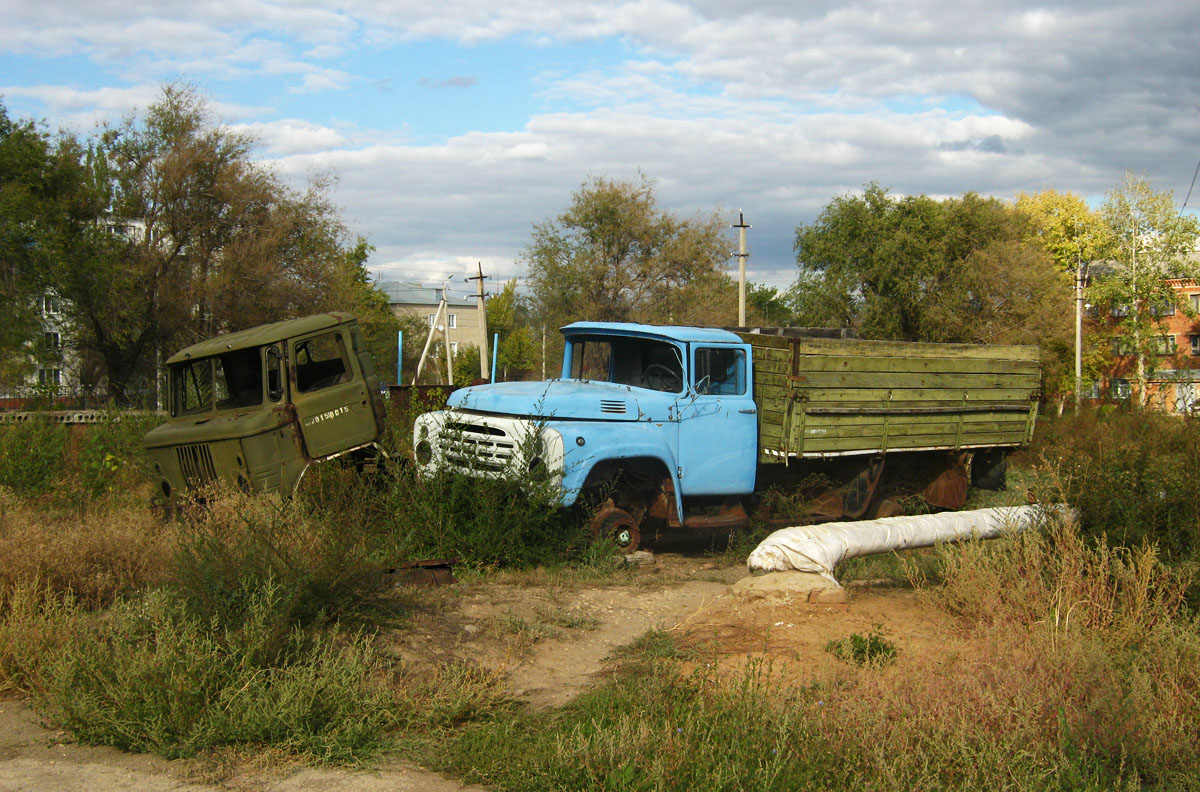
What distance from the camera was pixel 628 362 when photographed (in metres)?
9.81

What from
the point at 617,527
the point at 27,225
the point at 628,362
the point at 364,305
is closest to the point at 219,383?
the point at 628,362

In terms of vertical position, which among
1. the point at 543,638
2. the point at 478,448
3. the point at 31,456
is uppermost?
the point at 478,448

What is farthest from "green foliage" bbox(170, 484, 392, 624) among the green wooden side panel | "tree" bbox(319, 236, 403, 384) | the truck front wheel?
"tree" bbox(319, 236, 403, 384)

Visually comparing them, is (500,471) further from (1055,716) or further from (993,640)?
(1055,716)

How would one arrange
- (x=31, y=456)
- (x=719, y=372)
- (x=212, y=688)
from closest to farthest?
(x=212, y=688) → (x=719, y=372) → (x=31, y=456)

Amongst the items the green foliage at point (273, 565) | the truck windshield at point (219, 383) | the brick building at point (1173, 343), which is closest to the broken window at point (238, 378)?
the truck windshield at point (219, 383)

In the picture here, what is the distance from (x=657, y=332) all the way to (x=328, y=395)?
3315mm

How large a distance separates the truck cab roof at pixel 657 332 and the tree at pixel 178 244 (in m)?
18.3

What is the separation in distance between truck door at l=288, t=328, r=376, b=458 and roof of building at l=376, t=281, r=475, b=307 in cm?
7048

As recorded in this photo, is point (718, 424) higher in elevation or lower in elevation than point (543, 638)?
higher

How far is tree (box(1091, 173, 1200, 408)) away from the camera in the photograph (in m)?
49.4

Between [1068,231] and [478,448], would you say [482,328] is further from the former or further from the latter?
[1068,231]

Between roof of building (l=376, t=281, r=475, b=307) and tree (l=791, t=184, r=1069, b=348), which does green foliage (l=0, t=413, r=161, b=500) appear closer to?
tree (l=791, t=184, r=1069, b=348)

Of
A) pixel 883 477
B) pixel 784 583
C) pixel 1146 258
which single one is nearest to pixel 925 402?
pixel 883 477
